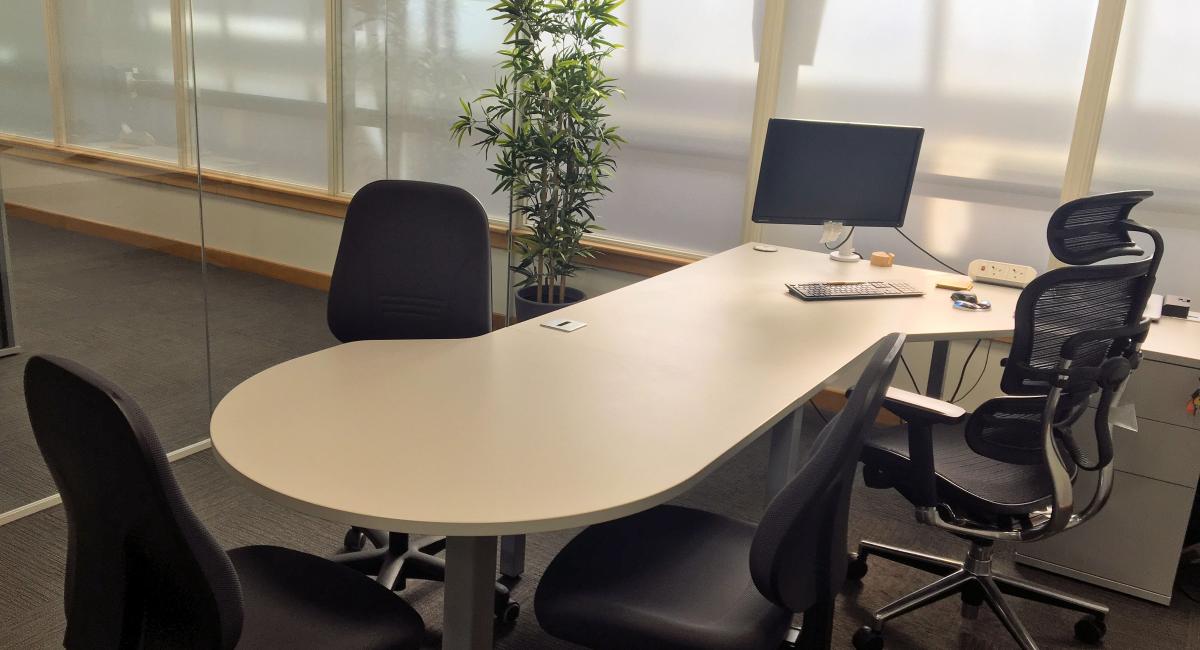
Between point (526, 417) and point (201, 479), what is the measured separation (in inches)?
73.5

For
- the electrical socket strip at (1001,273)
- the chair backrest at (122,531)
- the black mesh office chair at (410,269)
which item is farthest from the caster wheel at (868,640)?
the chair backrest at (122,531)

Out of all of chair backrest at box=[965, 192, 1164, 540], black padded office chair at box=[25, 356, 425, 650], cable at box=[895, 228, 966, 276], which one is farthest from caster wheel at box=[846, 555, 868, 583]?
black padded office chair at box=[25, 356, 425, 650]

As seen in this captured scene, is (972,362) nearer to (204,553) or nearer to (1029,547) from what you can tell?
(1029,547)

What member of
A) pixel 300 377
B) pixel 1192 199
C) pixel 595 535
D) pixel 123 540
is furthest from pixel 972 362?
pixel 123 540

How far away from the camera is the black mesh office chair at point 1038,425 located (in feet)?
7.45

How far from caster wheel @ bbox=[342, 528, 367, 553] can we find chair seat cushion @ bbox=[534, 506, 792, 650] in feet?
3.60

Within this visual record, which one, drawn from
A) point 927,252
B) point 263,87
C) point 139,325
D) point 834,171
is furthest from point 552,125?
point 139,325

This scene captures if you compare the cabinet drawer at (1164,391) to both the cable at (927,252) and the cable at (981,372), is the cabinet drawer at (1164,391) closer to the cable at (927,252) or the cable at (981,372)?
the cable at (981,372)

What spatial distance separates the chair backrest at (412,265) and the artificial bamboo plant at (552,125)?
1.73 m

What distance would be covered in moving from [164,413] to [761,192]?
230cm

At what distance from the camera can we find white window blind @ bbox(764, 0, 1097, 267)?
375 centimetres

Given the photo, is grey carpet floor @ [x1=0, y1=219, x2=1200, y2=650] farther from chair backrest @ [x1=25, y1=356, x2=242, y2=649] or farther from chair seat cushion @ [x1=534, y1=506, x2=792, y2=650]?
chair backrest @ [x1=25, y1=356, x2=242, y2=649]

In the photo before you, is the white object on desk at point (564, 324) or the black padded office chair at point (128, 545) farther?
the white object on desk at point (564, 324)

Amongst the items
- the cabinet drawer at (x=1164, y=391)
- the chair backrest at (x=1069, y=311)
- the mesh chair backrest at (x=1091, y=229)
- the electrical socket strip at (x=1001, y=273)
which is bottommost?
the cabinet drawer at (x=1164, y=391)
